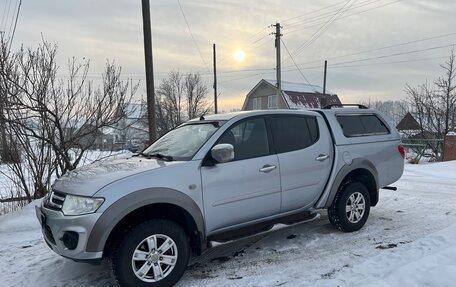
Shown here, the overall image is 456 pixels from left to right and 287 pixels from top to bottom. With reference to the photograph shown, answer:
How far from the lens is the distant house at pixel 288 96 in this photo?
44281 mm

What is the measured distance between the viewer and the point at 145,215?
376 centimetres

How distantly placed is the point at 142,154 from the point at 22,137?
5369 millimetres

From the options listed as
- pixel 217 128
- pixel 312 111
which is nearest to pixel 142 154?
pixel 217 128

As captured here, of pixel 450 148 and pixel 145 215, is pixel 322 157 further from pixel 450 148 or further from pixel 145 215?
pixel 450 148

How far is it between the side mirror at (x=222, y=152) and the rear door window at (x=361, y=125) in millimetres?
2199

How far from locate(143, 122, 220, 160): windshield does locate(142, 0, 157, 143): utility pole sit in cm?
502

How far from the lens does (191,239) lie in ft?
13.3

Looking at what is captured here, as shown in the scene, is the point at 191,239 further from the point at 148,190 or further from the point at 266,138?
the point at 266,138

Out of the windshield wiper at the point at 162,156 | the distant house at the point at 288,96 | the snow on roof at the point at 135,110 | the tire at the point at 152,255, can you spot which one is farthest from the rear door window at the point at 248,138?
the distant house at the point at 288,96

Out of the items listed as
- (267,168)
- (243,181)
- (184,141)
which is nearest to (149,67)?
(184,141)

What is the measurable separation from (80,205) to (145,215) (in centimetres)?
63

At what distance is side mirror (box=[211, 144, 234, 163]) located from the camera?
3.94 m

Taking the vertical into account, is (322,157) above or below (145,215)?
above

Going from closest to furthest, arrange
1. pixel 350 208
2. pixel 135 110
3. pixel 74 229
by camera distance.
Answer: pixel 74 229 → pixel 350 208 → pixel 135 110
